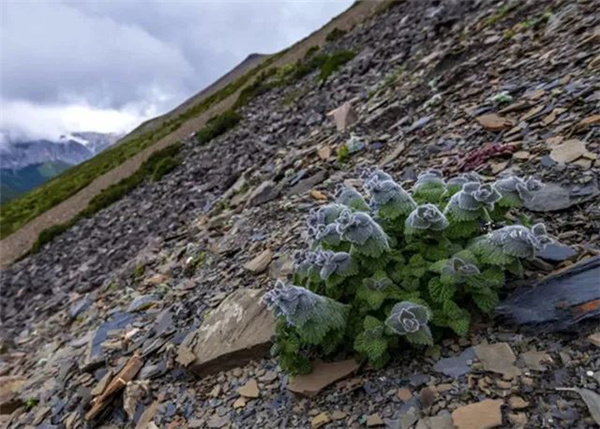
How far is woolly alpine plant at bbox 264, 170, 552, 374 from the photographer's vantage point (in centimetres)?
340

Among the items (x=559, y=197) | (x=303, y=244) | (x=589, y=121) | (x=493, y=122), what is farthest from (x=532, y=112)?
(x=303, y=244)

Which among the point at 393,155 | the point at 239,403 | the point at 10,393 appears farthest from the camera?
the point at 393,155

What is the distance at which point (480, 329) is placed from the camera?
3.57m

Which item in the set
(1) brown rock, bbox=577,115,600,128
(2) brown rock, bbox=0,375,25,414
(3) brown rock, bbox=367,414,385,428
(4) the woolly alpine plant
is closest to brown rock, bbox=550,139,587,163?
(1) brown rock, bbox=577,115,600,128

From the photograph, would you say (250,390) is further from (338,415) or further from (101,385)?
(101,385)

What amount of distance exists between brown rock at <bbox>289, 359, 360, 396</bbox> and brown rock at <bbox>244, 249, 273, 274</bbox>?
7.79 feet

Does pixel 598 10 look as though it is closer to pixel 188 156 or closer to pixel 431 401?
pixel 431 401

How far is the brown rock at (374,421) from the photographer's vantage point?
329 cm

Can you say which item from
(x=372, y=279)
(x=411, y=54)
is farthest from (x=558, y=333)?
(x=411, y=54)

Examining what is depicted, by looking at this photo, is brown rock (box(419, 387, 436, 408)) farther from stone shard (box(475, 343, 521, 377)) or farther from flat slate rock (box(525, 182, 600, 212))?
flat slate rock (box(525, 182, 600, 212))

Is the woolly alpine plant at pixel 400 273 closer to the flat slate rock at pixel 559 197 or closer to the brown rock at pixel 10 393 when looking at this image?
the flat slate rock at pixel 559 197

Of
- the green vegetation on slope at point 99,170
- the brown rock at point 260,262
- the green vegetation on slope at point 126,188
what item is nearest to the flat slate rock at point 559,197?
the brown rock at point 260,262

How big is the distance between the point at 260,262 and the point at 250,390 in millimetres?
2232

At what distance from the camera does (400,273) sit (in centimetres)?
367
